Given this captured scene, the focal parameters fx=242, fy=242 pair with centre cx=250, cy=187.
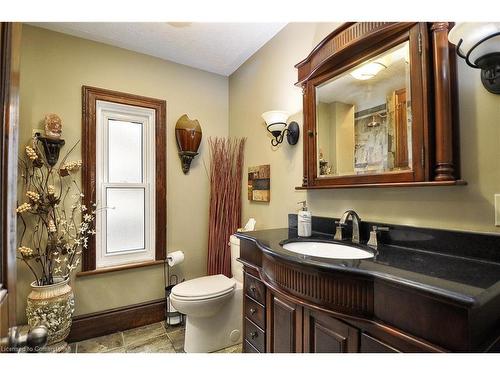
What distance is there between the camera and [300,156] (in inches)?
70.9

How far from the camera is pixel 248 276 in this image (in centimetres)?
146

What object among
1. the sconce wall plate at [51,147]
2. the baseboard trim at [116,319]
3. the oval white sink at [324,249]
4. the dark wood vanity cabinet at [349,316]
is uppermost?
the sconce wall plate at [51,147]

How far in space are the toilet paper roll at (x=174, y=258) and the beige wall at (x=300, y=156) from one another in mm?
719

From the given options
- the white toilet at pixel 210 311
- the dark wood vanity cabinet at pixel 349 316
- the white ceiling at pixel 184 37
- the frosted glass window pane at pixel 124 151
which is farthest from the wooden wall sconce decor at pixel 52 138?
the dark wood vanity cabinet at pixel 349 316

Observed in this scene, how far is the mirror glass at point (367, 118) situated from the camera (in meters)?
1.16

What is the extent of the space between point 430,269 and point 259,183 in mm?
1527

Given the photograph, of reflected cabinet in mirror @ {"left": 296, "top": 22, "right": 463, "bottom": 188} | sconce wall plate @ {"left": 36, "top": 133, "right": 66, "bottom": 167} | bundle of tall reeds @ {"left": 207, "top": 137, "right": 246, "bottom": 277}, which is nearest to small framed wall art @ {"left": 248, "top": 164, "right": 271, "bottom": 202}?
bundle of tall reeds @ {"left": 207, "top": 137, "right": 246, "bottom": 277}

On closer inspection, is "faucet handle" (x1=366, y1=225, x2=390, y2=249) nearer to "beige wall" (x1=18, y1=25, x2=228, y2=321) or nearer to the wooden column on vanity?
the wooden column on vanity

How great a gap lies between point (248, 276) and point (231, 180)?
122cm

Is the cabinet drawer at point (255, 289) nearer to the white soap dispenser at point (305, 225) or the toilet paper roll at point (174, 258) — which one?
the white soap dispenser at point (305, 225)

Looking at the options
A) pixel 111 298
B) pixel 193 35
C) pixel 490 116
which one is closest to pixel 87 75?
pixel 193 35

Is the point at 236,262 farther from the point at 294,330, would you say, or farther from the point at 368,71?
the point at 368,71

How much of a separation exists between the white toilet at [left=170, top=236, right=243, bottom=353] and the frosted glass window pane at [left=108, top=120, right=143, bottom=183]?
114 cm
